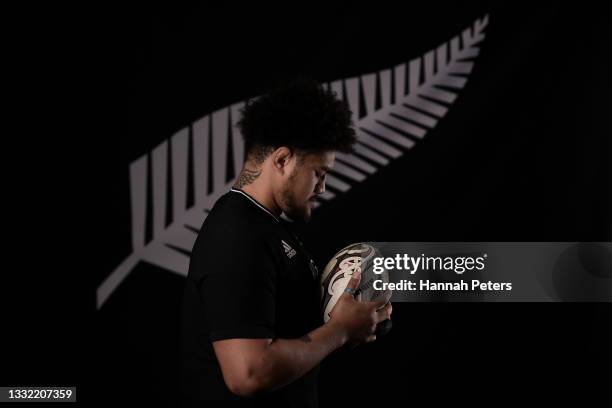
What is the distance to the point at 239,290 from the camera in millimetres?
904

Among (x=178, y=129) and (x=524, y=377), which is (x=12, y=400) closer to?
(x=178, y=129)

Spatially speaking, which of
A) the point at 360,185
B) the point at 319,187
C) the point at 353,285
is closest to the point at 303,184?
the point at 319,187

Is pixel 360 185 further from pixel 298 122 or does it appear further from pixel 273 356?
pixel 273 356

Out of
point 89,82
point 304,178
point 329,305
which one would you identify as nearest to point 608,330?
point 329,305

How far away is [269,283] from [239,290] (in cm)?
5

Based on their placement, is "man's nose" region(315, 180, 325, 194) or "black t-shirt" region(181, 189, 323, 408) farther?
"man's nose" region(315, 180, 325, 194)

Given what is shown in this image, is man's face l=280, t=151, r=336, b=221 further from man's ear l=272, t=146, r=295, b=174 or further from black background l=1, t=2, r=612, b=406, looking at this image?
black background l=1, t=2, r=612, b=406

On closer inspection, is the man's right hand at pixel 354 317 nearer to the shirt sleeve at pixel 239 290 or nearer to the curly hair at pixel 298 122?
the shirt sleeve at pixel 239 290

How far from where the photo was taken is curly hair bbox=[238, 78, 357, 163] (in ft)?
3.58

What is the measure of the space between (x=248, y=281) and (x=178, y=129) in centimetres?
122

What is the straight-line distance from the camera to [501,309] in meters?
2.03

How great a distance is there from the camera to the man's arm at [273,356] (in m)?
0.89

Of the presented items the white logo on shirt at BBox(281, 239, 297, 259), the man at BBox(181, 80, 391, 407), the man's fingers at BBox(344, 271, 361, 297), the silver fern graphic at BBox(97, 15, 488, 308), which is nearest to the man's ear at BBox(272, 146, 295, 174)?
the man at BBox(181, 80, 391, 407)

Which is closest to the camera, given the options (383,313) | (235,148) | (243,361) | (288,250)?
(243,361)
